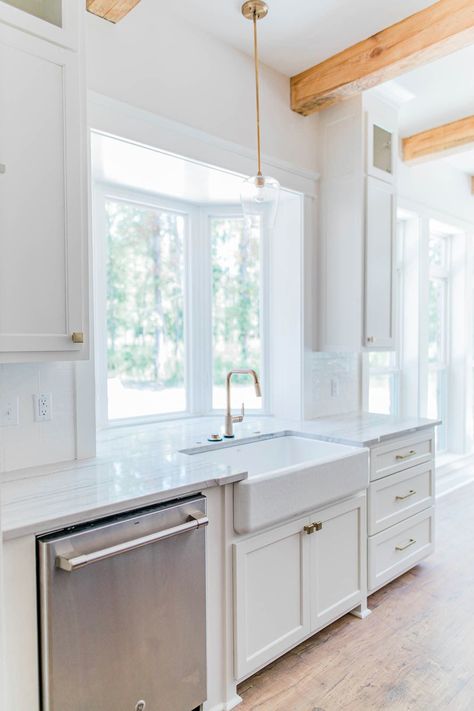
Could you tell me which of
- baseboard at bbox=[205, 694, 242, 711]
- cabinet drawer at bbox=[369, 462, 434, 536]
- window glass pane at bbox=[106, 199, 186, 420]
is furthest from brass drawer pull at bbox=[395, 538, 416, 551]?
window glass pane at bbox=[106, 199, 186, 420]

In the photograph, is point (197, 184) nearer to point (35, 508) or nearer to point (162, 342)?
point (162, 342)

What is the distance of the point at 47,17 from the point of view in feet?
5.14

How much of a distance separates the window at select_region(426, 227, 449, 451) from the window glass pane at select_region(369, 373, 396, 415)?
2.33 feet

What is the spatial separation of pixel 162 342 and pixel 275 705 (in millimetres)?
1866

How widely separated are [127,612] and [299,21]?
101 inches

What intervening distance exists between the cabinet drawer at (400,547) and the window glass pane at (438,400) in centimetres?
205

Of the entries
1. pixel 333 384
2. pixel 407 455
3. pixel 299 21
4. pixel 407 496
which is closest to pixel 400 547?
pixel 407 496

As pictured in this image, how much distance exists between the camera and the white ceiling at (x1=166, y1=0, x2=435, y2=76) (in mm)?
2176

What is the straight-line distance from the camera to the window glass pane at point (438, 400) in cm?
475

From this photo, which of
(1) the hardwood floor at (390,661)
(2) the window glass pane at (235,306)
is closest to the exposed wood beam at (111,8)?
(2) the window glass pane at (235,306)

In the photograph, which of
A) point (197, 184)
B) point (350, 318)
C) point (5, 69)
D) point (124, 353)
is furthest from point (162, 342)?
point (5, 69)

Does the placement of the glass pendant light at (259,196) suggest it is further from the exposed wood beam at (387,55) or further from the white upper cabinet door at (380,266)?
the white upper cabinet door at (380,266)

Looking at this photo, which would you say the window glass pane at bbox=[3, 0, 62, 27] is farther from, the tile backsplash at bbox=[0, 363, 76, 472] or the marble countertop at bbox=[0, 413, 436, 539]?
the marble countertop at bbox=[0, 413, 436, 539]

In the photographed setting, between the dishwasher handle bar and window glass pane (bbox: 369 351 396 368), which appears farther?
window glass pane (bbox: 369 351 396 368)
